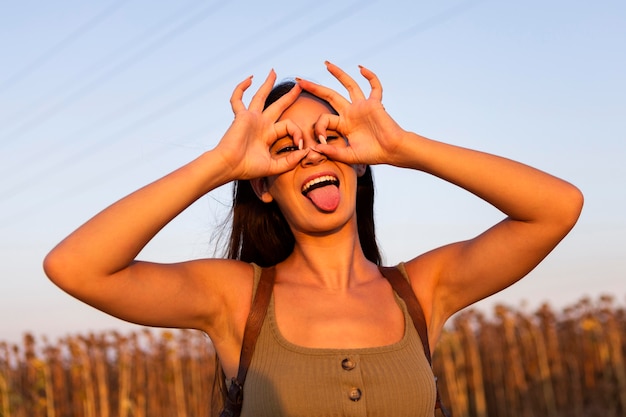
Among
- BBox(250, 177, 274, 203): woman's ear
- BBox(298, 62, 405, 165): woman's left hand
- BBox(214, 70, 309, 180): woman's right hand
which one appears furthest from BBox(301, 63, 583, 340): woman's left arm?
BBox(250, 177, 274, 203): woman's ear

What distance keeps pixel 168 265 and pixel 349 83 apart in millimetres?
729

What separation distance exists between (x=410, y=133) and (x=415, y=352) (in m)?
0.61

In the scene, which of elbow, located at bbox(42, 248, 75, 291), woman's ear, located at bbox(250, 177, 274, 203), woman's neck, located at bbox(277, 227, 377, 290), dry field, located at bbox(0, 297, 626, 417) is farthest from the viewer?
dry field, located at bbox(0, 297, 626, 417)

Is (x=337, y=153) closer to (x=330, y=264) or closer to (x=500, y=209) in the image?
(x=330, y=264)

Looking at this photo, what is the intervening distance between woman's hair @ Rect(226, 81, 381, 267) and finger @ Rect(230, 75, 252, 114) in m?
0.51

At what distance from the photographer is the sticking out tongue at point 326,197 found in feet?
9.08

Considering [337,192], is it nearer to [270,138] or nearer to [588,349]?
[270,138]

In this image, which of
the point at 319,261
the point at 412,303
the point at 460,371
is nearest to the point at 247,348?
the point at 319,261

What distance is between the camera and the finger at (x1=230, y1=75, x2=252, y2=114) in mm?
2768

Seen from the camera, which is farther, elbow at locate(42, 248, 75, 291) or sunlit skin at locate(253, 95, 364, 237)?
sunlit skin at locate(253, 95, 364, 237)

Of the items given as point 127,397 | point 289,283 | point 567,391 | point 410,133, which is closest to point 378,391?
point 289,283

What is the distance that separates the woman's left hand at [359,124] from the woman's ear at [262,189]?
0.34 m

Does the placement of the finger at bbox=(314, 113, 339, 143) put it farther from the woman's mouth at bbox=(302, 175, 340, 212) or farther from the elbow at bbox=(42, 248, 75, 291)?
the elbow at bbox=(42, 248, 75, 291)

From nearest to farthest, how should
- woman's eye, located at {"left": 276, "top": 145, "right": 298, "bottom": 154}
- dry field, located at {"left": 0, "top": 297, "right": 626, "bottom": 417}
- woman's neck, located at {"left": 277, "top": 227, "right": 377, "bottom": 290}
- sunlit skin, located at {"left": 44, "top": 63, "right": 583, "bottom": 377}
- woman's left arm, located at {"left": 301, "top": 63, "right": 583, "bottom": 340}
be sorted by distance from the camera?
sunlit skin, located at {"left": 44, "top": 63, "right": 583, "bottom": 377}
woman's left arm, located at {"left": 301, "top": 63, "right": 583, "bottom": 340}
woman's eye, located at {"left": 276, "top": 145, "right": 298, "bottom": 154}
woman's neck, located at {"left": 277, "top": 227, "right": 377, "bottom": 290}
dry field, located at {"left": 0, "top": 297, "right": 626, "bottom": 417}
